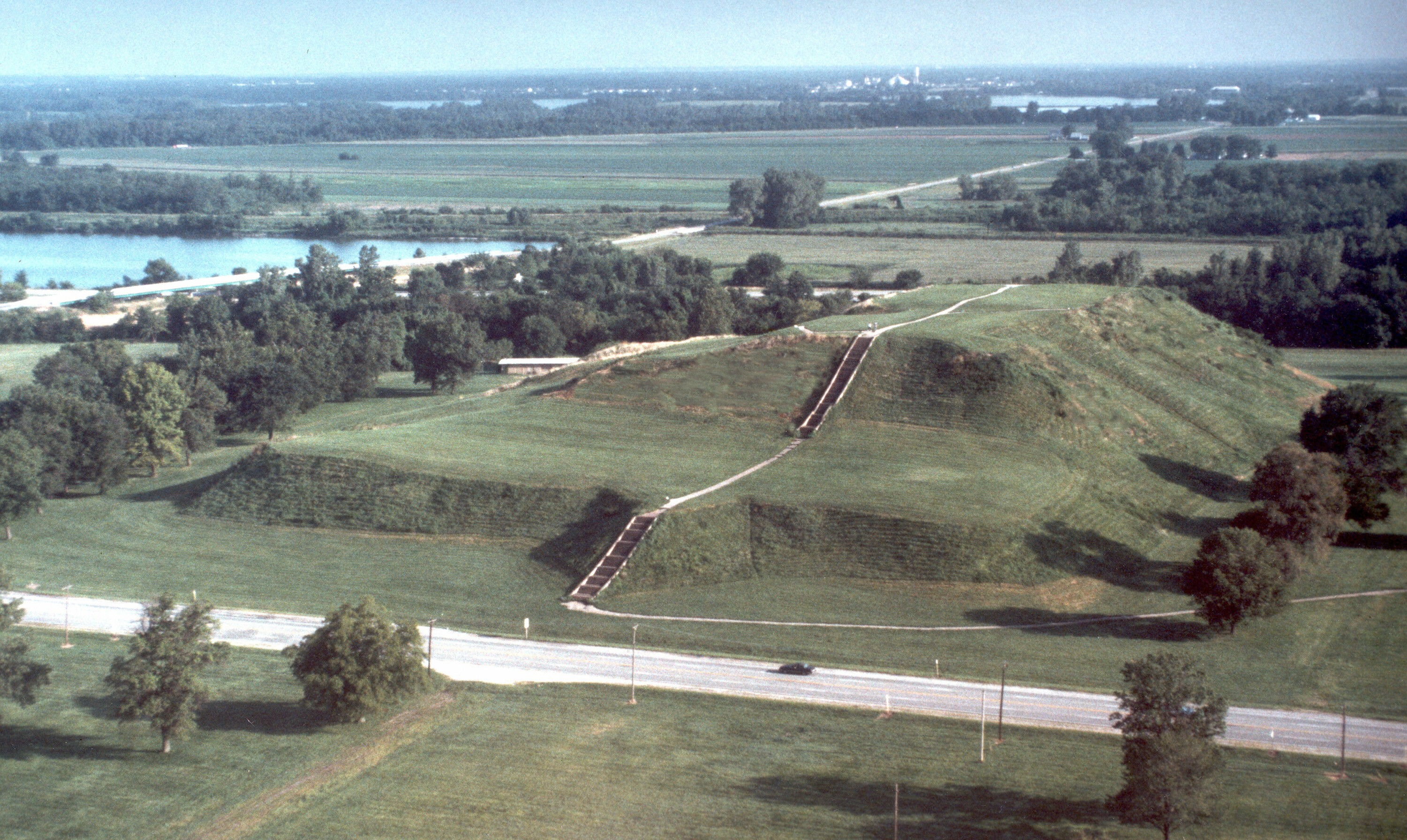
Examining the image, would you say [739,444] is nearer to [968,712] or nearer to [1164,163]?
[968,712]

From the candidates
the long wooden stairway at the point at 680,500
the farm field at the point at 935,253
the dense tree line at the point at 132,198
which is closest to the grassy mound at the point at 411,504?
the long wooden stairway at the point at 680,500

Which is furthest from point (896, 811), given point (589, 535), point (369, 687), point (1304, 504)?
point (1304, 504)

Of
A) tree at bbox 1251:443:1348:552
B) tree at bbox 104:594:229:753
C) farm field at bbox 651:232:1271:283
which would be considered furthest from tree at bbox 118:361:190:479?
farm field at bbox 651:232:1271:283

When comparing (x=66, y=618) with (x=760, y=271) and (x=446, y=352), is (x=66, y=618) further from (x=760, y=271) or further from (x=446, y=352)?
(x=760, y=271)

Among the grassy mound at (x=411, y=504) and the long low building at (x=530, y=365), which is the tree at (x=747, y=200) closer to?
the long low building at (x=530, y=365)

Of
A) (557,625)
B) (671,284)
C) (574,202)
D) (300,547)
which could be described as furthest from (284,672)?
(574,202)

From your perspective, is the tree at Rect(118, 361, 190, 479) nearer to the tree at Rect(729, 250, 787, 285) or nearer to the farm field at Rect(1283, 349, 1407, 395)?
the tree at Rect(729, 250, 787, 285)
